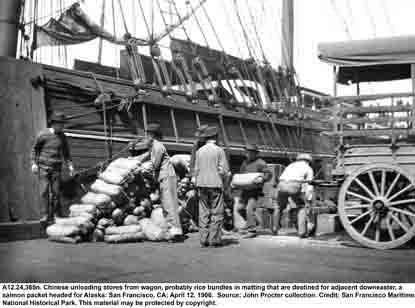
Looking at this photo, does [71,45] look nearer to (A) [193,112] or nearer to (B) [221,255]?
(A) [193,112]

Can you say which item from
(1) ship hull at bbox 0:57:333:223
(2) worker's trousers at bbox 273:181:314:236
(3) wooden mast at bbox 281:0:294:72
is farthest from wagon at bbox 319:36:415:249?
(3) wooden mast at bbox 281:0:294:72

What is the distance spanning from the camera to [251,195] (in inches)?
319

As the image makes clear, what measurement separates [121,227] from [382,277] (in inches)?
136

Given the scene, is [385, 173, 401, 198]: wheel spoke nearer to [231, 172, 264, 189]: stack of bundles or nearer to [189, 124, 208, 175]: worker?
[231, 172, 264, 189]: stack of bundles

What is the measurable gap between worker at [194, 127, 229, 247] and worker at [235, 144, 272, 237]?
1212mm

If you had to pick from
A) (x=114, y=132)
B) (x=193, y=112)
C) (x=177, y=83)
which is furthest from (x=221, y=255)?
(x=177, y=83)

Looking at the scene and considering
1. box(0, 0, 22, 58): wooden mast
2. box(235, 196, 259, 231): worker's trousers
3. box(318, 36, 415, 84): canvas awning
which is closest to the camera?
box(318, 36, 415, 84): canvas awning

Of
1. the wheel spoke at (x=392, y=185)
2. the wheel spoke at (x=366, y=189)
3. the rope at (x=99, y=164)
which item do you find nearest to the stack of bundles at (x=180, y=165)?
the rope at (x=99, y=164)

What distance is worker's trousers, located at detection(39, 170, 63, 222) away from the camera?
7527 millimetres

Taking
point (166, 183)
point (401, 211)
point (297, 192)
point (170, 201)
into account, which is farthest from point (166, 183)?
point (401, 211)

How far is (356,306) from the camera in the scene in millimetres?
4254

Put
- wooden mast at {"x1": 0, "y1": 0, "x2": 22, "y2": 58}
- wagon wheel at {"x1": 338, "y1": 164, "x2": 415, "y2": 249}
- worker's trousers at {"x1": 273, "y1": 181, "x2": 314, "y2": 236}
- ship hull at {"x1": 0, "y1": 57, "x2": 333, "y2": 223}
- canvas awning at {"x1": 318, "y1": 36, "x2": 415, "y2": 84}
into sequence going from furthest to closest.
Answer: wooden mast at {"x1": 0, "y1": 0, "x2": 22, "y2": 58} < worker's trousers at {"x1": 273, "y1": 181, "x2": 314, "y2": 236} < ship hull at {"x1": 0, "y1": 57, "x2": 333, "y2": 223} < canvas awning at {"x1": 318, "y1": 36, "x2": 415, "y2": 84} < wagon wheel at {"x1": 338, "y1": 164, "x2": 415, "y2": 249}

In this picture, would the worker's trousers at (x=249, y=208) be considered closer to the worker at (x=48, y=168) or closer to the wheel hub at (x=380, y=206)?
the wheel hub at (x=380, y=206)

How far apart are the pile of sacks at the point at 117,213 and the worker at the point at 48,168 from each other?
570 mm
